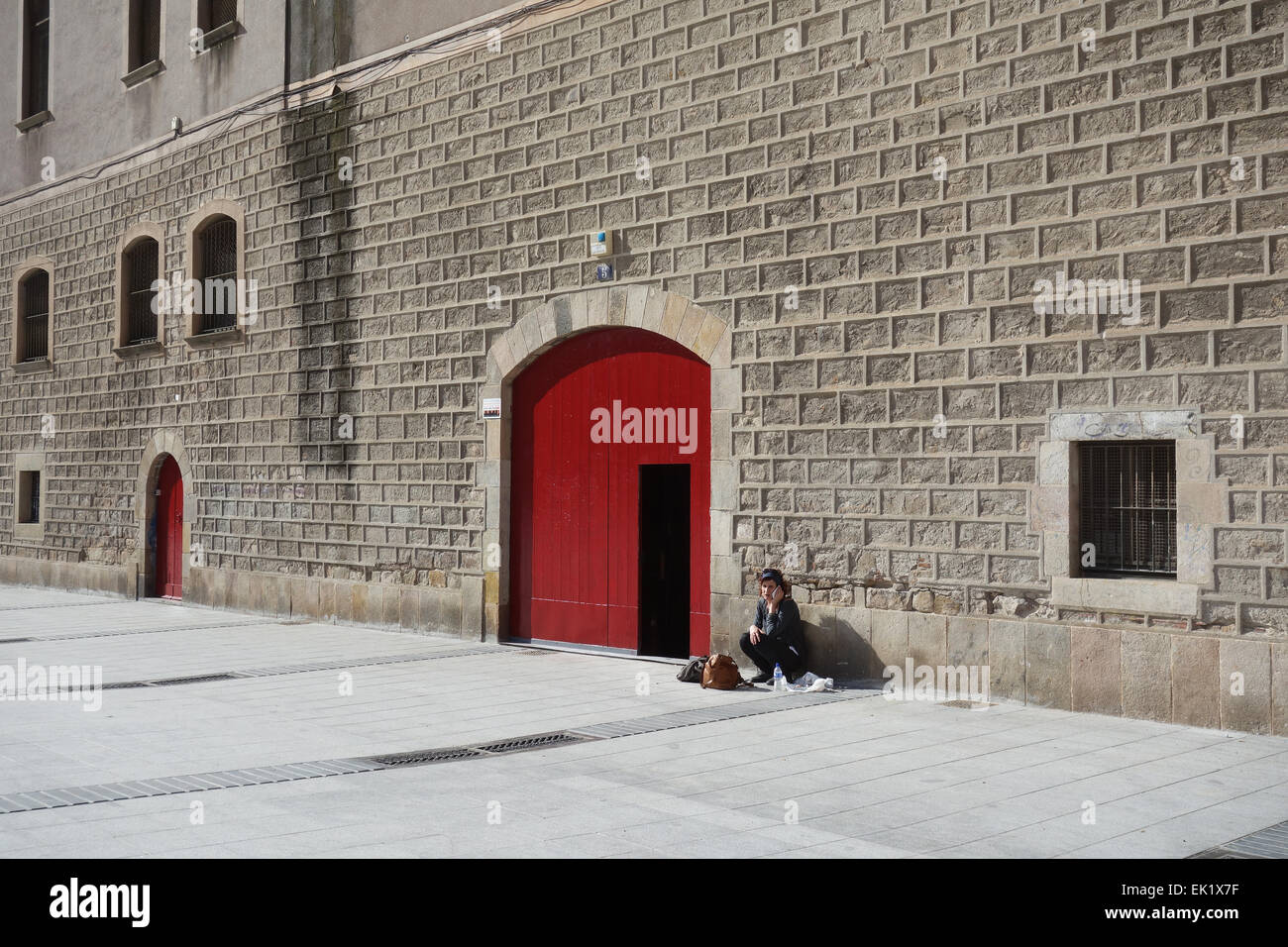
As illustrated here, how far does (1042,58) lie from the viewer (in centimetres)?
894

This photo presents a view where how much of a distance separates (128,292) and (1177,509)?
15470 millimetres

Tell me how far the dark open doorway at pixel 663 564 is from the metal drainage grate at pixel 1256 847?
6812mm

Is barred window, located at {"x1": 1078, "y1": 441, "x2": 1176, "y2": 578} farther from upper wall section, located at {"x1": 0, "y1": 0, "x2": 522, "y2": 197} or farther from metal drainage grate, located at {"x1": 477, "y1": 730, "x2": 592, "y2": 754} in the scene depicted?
upper wall section, located at {"x1": 0, "y1": 0, "x2": 522, "y2": 197}

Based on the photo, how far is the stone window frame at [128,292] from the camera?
57.9ft

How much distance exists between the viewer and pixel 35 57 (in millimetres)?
21156

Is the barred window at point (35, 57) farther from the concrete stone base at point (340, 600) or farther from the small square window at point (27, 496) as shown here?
the concrete stone base at point (340, 600)

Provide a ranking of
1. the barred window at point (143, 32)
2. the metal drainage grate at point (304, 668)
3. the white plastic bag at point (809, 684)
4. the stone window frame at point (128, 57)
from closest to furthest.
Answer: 1. the white plastic bag at point (809, 684)
2. the metal drainage grate at point (304, 668)
3. the stone window frame at point (128, 57)
4. the barred window at point (143, 32)

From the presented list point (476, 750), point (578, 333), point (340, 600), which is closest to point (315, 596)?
point (340, 600)

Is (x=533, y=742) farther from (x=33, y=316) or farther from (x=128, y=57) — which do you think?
(x=33, y=316)

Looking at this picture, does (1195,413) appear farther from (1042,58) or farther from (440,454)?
(440,454)

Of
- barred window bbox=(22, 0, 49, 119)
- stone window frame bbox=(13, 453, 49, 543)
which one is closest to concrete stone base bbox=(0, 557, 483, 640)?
stone window frame bbox=(13, 453, 49, 543)

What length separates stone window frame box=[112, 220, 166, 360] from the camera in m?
17.7

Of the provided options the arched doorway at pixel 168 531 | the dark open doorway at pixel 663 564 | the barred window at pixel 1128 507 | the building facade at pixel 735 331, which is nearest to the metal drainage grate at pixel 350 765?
the building facade at pixel 735 331

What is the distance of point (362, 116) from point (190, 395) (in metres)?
4.87
